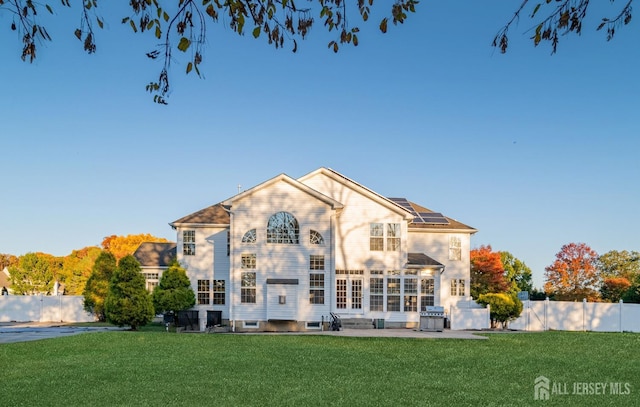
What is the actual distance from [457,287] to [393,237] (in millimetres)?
5385

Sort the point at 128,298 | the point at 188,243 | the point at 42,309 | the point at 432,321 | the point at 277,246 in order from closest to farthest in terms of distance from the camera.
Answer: the point at 128,298
the point at 432,321
the point at 277,246
the point at 188,243
the point at 42,309

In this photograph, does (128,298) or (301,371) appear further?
(128,298)

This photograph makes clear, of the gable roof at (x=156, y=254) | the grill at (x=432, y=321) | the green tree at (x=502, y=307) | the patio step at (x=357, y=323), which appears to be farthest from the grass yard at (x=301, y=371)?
the gable roof at (x=156, y=254)

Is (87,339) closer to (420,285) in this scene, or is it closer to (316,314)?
(316,314)

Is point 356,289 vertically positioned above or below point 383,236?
below

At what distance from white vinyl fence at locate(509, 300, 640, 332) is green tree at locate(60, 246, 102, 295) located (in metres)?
31.2

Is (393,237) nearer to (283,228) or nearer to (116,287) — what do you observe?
(283,228)

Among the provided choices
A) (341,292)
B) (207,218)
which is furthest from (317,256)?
(207,218)

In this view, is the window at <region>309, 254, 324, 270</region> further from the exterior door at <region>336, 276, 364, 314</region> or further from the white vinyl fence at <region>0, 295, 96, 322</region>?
the white vinyl fence at <region>0, 295, 96, 322</region>

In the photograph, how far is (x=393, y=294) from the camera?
3058 centimetres

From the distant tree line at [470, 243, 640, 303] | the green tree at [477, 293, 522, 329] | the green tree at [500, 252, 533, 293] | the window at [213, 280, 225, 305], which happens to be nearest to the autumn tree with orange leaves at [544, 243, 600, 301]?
the distant tree line at [470, 243, 640, 303]

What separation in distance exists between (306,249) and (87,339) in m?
11.3

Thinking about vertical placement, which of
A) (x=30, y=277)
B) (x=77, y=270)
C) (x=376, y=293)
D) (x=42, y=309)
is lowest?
(x=42, y=309)

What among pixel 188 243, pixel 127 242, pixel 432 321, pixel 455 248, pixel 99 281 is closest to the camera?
pixel 432 321
